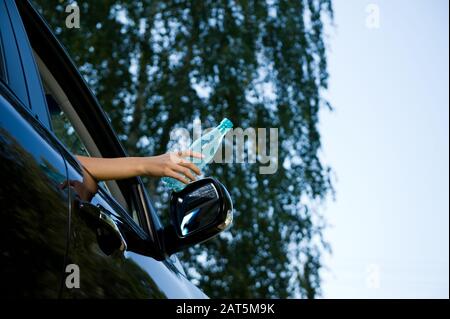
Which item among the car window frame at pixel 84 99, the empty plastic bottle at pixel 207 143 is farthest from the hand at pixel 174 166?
the empty plastic bottle at pixel 207 143

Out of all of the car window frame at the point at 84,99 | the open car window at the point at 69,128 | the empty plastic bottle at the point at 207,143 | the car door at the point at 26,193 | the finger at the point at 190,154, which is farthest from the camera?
the empty plastic bottle at the point at 207,143

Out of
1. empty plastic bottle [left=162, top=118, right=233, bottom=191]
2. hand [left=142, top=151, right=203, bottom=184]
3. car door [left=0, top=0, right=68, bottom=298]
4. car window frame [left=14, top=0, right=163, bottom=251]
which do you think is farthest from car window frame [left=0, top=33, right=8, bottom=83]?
empty plastic bottle [left=162, top=118, right=233, bottom=191]

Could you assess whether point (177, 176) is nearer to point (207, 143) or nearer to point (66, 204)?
point (66, 204)

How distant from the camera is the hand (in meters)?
1.88

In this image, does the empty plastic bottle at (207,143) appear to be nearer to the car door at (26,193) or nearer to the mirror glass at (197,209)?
the mirror glass at (197,209)

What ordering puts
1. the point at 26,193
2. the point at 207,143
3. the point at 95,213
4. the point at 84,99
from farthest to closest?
the point at 207,143, the point at 84,99, the point at 95,213, the point at 26,193

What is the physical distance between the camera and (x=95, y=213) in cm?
164

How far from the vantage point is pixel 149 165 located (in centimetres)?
192

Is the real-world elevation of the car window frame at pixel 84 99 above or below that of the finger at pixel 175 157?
above

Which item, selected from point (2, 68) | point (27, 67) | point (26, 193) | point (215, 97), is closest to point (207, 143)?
point (27, 67)

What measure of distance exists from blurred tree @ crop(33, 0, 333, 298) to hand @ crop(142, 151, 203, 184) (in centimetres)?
1030

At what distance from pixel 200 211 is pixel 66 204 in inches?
24.6

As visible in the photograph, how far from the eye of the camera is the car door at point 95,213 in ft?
5.04
